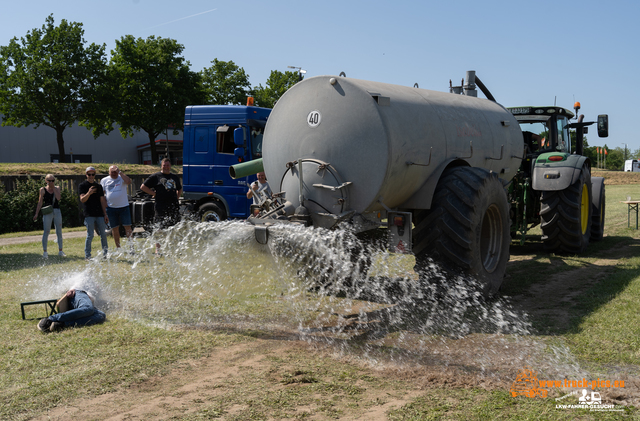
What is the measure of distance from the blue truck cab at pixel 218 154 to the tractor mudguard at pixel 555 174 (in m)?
5.82

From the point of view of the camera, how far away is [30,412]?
3590 mm

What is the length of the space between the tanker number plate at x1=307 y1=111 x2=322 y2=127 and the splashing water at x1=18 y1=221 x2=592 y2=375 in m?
1.20

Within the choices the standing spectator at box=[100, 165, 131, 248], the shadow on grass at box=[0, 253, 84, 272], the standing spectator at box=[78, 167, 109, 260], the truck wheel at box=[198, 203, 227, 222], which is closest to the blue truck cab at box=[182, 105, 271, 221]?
the truck wheel at box=[198, 203, 227, 222]

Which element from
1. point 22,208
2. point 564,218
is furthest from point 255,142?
point 22,208

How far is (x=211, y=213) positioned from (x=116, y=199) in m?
2.68

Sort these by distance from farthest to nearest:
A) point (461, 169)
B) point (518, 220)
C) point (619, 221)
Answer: point (619, 221) < point (518, 220) < point (461, 169)

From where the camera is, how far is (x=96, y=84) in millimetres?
37438

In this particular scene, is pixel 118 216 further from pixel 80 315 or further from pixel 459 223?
pixel 459 223

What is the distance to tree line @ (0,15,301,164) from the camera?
117 ft

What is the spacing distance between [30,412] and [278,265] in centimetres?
264

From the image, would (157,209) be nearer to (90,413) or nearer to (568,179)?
Result: (90,413)

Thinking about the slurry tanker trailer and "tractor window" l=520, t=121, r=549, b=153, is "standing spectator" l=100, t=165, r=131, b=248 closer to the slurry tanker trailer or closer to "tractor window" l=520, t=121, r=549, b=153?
the slurry tanker trailer

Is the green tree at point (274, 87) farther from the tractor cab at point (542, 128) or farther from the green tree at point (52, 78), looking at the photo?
the tractor cab at point (542, 128)

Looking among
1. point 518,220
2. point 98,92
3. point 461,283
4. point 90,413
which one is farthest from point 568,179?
point 98,92
